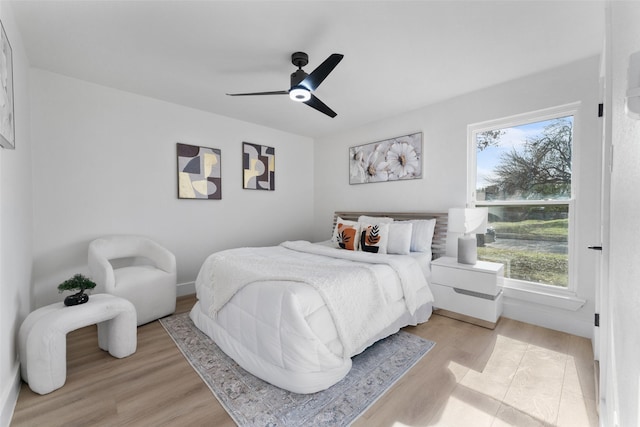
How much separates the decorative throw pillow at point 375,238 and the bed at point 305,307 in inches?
7.3

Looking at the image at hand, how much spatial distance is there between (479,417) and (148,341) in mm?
2500

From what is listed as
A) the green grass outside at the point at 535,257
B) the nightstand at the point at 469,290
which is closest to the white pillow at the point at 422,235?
the nightstand at the point at 469,290

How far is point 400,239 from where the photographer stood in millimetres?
3059

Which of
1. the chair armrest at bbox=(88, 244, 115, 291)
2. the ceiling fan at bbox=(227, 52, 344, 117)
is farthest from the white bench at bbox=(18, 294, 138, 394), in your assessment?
the ceiling fan at bbox=(227, 52, 344, 117)

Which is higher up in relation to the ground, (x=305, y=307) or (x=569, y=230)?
(x=569, y=230)

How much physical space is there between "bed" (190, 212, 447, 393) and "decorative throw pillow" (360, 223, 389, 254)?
0.19m

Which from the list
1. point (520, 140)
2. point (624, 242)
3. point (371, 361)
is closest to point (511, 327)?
point (371, 361)

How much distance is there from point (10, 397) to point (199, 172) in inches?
103

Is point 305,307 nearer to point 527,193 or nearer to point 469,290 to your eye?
point 469,290

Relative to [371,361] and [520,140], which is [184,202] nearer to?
[371,361]

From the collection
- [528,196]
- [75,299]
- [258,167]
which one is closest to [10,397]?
[75,299]

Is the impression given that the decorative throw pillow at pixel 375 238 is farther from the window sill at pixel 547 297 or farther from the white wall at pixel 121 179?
the white wall at pixel 121 179

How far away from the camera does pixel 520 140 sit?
286cm

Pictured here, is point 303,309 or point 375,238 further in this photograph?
point 375,238
